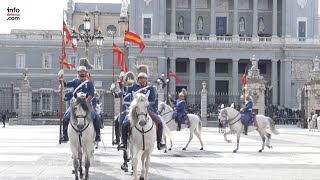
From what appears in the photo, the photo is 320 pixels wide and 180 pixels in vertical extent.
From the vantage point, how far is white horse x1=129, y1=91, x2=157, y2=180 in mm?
12414

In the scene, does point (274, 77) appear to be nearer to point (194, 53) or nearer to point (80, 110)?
point (194, 53)

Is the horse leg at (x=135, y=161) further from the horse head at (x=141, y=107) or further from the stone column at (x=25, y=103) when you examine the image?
the stone column at (x=25, y=103)

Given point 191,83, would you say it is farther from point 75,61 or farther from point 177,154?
point 177,154

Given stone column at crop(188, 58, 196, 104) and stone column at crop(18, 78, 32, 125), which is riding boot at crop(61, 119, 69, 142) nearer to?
stone column at crop(18, 78, 32, 125)

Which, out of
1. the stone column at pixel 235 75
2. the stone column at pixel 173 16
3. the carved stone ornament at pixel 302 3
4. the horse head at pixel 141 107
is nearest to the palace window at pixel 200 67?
the stone column at pixel 235 75

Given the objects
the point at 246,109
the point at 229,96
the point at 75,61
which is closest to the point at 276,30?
the point at 229,96

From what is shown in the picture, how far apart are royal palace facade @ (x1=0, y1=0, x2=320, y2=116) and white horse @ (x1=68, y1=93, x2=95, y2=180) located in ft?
197

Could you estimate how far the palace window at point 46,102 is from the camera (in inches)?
2809

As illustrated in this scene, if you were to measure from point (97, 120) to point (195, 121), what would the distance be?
10.1 metres

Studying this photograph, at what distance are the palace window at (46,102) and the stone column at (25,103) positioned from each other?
15867 millimetres

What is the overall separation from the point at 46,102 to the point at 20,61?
7.36 meters

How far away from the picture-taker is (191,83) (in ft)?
252

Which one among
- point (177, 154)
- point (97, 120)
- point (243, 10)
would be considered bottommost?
point (177, 154)

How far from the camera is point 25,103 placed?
54000mm
